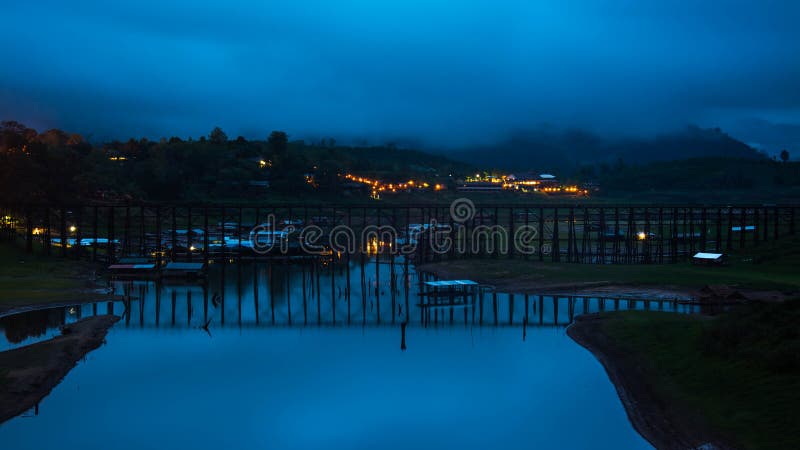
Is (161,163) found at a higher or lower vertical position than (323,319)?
higher

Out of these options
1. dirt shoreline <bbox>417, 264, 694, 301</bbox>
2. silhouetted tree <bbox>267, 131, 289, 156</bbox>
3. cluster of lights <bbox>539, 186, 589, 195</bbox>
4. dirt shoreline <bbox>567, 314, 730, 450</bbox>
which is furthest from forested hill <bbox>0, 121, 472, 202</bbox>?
dirt shoreline <bbox>567, 314, 730, 450</bbox>

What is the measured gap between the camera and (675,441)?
18.1m

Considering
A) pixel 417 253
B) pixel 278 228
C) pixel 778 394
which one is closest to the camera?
pixel 778 394

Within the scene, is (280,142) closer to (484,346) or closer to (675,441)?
(484,346)

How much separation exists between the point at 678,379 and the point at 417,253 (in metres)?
41.5

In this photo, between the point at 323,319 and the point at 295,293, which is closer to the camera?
the point at 323,319

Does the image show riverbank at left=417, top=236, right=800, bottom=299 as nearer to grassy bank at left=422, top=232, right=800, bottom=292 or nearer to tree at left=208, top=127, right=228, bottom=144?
grassy bank at left=422, top=232, right=800, bottom=292

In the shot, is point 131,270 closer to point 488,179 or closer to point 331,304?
point 331,304

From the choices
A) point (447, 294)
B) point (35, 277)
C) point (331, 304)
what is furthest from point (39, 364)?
point (447, 294)

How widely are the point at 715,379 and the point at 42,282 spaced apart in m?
36.2

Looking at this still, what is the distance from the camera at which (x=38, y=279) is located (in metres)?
42.6

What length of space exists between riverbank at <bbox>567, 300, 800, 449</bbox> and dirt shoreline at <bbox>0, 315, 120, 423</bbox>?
17.7 meters

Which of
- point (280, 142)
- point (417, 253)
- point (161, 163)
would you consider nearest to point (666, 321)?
point (417, 253)

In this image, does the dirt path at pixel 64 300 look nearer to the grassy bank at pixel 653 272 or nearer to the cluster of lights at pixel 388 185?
the grassy bank at pixel 653 272
